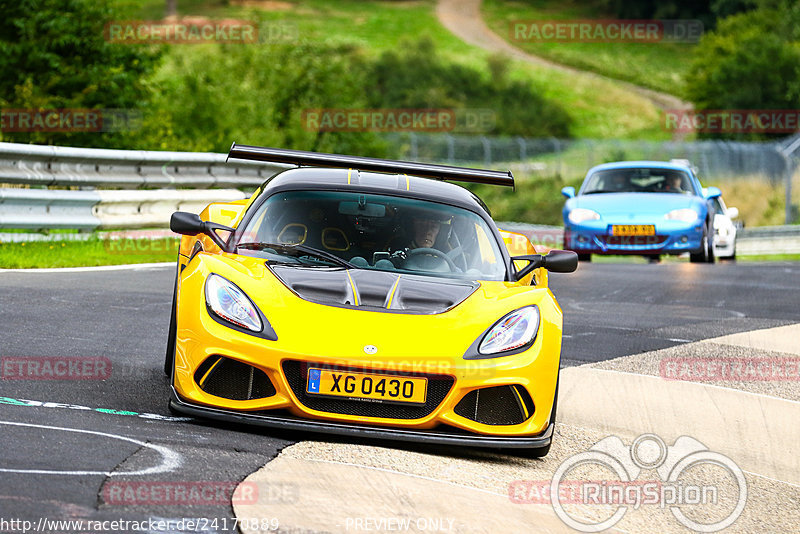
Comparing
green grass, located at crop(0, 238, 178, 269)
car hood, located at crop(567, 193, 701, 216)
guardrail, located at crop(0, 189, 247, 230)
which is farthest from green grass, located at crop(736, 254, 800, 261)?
green grass, located at crop(0, 238, 178, 269)

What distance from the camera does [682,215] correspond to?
54.5 ft

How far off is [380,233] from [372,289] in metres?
0.98

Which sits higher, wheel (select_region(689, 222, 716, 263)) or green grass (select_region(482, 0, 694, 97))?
green grass (select_region(482, 0, 694, 97))

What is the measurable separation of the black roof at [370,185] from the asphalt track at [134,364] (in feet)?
4.32

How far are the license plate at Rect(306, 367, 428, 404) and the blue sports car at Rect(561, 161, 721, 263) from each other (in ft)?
37.3

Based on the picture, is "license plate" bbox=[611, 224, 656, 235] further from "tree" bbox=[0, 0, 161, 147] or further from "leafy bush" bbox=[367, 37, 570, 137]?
"leafy bush" bbox=[367, 37, 570, 137]

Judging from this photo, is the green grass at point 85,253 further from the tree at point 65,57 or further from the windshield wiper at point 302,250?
the tree at point 65,57

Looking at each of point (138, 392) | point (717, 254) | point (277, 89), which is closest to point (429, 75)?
point (277, 89)

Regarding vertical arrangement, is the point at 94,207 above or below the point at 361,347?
below

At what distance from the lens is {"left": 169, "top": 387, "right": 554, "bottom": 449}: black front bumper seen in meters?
5.48

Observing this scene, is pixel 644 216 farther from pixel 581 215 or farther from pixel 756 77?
pixel 756 77

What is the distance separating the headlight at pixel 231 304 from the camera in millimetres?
5609

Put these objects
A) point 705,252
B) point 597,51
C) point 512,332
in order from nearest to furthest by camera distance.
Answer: point 512,332
point 705,252
point 597,51

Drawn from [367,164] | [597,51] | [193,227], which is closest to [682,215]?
[367,164]
